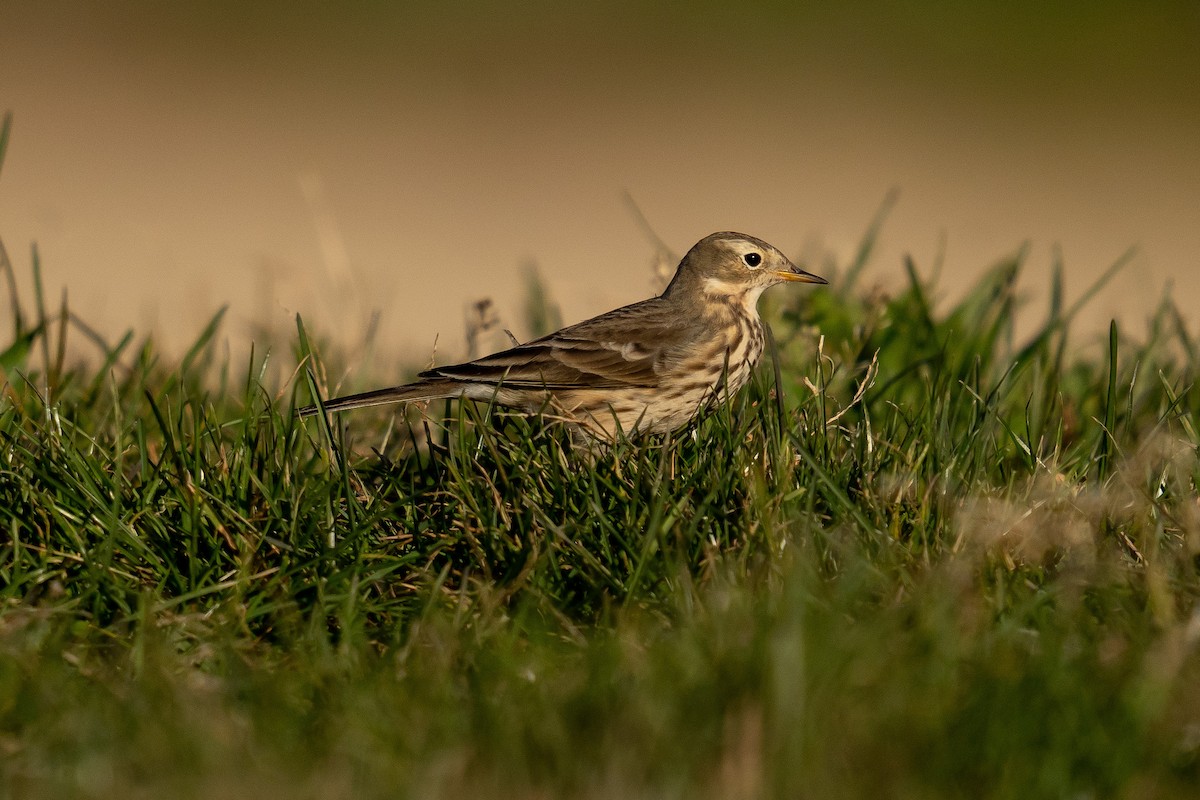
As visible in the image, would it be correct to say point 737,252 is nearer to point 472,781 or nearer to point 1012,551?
Answer: point 1012,551

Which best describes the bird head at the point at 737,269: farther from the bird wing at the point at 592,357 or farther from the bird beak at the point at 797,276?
the bird wing at the point at 592,357

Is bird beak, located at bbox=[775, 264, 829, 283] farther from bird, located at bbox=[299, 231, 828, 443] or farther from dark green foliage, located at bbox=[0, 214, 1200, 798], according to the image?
dark green foliage, located at bbox=[0, 214, 1200, 798]

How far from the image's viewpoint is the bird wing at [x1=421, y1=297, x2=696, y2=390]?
5844 millimetres

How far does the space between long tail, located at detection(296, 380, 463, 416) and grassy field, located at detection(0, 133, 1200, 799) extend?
209 mm

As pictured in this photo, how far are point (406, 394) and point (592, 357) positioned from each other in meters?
0.81

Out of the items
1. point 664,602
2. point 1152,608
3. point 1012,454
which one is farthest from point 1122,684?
point 1012,454

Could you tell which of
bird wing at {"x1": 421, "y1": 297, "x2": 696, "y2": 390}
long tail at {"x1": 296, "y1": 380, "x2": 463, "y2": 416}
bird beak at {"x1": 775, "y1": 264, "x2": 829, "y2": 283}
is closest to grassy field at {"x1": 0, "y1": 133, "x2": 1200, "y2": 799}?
long tail at {"x1": 296, "y1": 380, "x2": 463, "y2": 416}

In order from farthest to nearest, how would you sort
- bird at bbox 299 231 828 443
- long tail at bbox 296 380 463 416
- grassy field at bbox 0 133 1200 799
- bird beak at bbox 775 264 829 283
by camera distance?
1. bird beak at bbox 775 264 829 283
2. bird at bbox 299 231 828 443
3. long tail at bbox 296 380 463 416
4. grassy field at bbox 0 133 1200 799

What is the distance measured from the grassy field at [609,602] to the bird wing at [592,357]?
0.38 meters

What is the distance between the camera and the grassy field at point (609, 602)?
128 inches

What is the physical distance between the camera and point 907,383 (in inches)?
253

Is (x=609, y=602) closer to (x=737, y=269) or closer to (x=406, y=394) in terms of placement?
(x=406, y=394)

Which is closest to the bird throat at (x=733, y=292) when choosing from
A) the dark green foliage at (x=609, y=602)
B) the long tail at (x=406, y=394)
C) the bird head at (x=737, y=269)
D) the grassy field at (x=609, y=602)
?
the bird head at (x=737, y=269)

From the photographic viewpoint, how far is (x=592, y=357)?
240 inches
